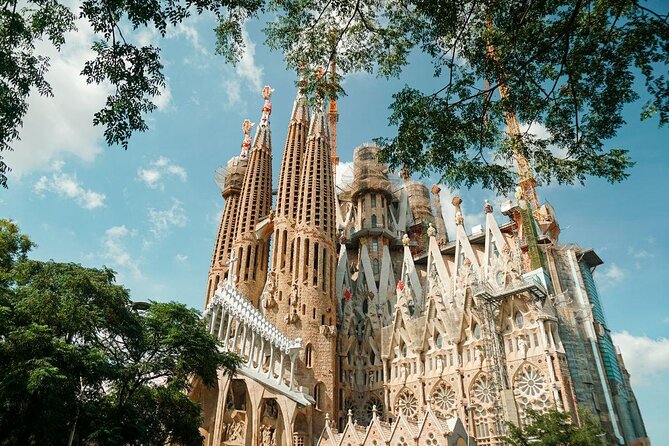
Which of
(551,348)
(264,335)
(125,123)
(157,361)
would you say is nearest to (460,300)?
(551,348)

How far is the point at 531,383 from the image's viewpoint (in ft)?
74.0

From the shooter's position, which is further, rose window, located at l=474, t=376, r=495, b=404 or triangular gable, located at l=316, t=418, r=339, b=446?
rose window, located at l=474, t=376, r=495, b=404

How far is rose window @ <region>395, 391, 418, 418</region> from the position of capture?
25844 millimetres

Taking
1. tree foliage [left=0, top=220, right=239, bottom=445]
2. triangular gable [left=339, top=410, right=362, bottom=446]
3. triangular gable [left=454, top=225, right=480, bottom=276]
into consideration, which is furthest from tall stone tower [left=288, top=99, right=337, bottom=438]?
tree foliage [left=0, top=220, right=239, bottom=445]

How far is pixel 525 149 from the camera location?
29.5 ft

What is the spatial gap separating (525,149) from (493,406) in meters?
17.6

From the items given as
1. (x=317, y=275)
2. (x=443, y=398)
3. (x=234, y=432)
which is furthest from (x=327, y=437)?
(x=317, y=275)

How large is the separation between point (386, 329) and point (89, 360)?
2029cm

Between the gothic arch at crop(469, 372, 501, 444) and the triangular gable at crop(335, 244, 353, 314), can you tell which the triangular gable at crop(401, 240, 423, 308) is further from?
the gothic arch at crop(469, 372, 501, 444)

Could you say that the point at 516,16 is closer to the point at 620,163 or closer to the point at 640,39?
the point at 640,39

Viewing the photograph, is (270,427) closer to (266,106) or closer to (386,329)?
(386,329)

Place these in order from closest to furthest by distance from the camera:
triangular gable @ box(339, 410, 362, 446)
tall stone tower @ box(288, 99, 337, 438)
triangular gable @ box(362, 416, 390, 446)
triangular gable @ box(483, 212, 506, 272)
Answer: triangular gable @ box(362, 416, 390, 446) < triangular gable @ box(339, 410, 362, 446) < tall stone tower @ box(288, 99, 337, 438) < triangular gable @ box(483, 212, 506, 272)

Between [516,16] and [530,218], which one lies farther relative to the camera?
[530,218]

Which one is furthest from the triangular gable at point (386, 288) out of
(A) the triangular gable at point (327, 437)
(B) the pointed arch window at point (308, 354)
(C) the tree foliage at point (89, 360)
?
(C) the tree foliage at point (89, 360)
